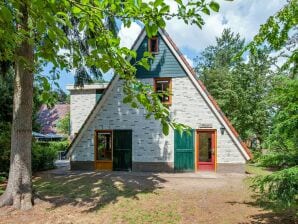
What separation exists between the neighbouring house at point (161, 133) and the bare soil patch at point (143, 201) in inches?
64.4

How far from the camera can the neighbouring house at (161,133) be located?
15180 millimetres

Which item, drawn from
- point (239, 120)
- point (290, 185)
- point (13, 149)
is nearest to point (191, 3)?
point (290, 185)

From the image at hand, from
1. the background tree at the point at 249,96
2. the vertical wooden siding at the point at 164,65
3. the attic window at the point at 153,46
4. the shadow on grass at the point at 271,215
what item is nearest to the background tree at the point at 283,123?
the shadow on grass at the point at 271,215

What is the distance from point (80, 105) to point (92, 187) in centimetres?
1281

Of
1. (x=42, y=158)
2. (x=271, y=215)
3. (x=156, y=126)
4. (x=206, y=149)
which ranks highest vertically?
(x=156, y=126)

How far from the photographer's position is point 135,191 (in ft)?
35.8

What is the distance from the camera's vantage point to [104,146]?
16.6 metres

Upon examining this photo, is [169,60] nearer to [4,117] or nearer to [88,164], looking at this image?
[88,164]

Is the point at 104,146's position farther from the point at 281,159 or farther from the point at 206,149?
the point at 281,159

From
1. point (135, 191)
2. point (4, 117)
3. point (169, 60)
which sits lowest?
point (135, 191)

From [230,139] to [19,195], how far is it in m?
9.94

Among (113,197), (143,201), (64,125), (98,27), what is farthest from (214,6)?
(64,125)

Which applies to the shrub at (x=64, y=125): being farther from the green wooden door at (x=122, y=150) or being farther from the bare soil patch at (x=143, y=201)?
the bare soil patch at (x=143, y=201)

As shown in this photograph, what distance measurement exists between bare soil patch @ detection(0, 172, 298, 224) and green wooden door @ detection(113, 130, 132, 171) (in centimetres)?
199
